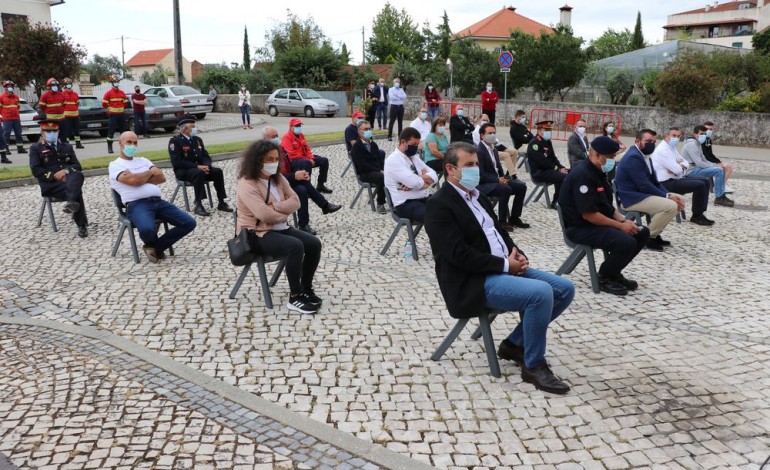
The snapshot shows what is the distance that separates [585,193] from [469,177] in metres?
2.36

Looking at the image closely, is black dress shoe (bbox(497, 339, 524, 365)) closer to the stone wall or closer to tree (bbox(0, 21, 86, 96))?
the stone wall

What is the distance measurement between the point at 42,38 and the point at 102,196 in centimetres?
1833

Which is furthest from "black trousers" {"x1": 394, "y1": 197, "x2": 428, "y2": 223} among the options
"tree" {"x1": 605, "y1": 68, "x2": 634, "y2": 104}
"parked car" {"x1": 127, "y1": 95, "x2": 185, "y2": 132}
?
"tree" {"x1": 605, "y1": 68, "x2": 634, "y2": 104}

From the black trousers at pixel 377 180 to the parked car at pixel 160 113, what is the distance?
1540 centimetres

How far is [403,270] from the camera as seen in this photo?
26.3 feet

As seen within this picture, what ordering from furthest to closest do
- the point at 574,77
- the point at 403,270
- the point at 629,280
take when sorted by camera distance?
the point at 574,77
the point at 403,270
the point at 629,280

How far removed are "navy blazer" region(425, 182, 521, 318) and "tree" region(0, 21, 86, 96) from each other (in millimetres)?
27323

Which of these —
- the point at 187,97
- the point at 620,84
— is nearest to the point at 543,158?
the point at 187,97

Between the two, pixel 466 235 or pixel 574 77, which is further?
pixel 574 77

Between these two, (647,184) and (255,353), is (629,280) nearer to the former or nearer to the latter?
(647,184)

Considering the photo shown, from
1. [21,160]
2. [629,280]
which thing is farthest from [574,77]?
[629,280]

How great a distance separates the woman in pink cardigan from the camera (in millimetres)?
6391

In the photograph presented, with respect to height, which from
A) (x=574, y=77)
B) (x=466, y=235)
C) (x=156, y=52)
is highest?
(x=156, y=52)

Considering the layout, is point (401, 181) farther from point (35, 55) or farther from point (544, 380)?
point (35, 55)
